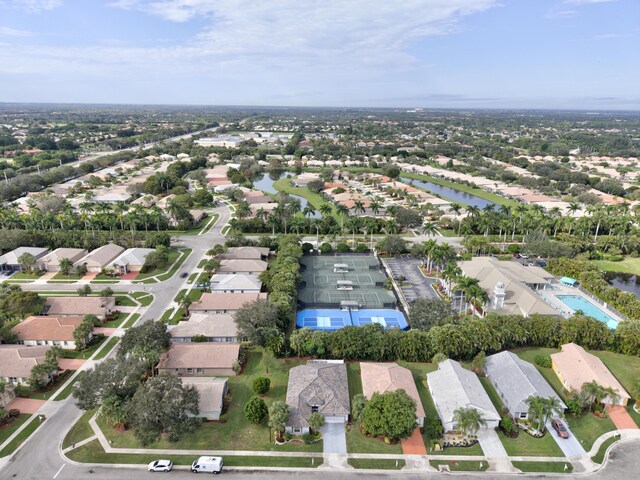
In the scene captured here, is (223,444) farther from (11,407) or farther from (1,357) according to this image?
(1,357)

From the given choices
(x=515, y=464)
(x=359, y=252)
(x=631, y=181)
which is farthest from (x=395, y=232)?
(x=631, y=181)

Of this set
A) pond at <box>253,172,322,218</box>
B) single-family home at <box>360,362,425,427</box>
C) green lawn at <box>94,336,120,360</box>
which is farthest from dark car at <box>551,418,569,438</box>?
pond at <box>253,172,322,218</box>

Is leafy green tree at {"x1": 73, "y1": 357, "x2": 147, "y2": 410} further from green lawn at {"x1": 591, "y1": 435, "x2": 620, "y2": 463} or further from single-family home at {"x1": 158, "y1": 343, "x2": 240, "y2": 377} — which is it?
green lawn at {"x1": 591, "y1": 435, "x2": 620, "y2": 463}

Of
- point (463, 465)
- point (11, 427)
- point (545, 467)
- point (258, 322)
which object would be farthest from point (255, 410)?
point (545, 467)

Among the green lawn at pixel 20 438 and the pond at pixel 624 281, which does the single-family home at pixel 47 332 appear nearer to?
the green lawn at pixel 20 438

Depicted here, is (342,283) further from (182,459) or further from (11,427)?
(11,427)

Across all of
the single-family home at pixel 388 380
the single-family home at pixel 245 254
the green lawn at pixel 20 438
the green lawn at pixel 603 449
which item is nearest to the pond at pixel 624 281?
the green lawn at pixel 603 449
